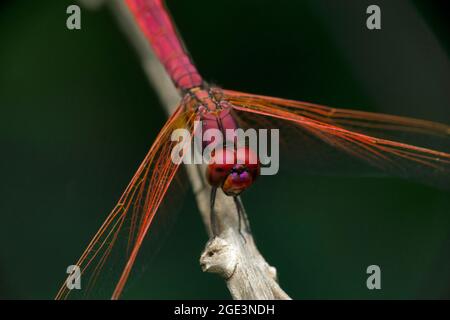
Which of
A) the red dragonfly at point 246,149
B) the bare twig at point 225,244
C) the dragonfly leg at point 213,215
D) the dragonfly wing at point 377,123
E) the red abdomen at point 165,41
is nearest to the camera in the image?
the bare twig at point 225,244

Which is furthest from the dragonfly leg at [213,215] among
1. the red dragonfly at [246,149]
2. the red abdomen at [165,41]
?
the red abdomen at [165,41]

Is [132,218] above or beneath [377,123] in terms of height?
beneath

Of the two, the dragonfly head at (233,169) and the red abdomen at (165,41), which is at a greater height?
the red abdomen at (165,41)

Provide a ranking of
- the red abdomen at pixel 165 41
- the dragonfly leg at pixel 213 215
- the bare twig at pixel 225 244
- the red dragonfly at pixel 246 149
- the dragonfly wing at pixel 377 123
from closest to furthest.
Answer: the bare twig at pixel 225 244
the red dragonfly at pixel 246 149
the dragonfly leg at pixel 213 215
the dragonfly wing at pixel 377 123
the red abdomen at pixel 165 41

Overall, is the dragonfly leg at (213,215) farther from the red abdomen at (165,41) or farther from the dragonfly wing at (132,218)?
the red abdomen at (165,41)

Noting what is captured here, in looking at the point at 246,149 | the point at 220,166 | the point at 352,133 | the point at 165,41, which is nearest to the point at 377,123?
the point at 352,133

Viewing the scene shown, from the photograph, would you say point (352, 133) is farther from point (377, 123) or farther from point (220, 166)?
point (220, 166)

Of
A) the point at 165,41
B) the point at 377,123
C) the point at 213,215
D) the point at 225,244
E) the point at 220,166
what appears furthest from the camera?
the point at 165,41

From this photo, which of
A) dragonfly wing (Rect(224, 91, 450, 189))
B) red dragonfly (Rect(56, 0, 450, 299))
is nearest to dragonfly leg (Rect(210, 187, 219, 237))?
red dragonfly (Rect(56, 0, 450, 299))

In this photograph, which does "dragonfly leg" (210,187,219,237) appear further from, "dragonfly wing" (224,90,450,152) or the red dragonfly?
"dragonfly wing" (224,90,450,152)
